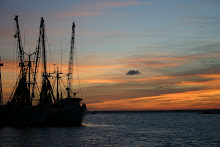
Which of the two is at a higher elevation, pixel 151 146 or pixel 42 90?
pixel 42 90

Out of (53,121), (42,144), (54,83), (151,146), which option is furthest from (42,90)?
(151,146)

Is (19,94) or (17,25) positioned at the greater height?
(17,25)

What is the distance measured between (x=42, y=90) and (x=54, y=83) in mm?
7956

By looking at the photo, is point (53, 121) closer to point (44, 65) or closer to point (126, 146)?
point (44, 65)

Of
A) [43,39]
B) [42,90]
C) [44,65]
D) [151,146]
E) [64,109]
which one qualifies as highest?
[43,39]

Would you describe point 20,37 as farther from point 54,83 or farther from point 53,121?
point 53,121

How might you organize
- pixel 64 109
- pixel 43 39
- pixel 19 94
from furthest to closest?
pixel 43 39, pixel 19 94, pixel 64 109

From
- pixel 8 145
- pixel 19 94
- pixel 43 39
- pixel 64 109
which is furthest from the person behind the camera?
pixel 43 39

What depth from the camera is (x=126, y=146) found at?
84500mm

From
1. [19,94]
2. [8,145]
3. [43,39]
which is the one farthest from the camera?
[43,39]

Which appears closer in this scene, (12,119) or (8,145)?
(8,145)

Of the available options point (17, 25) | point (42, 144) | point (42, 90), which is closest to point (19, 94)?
point (42, 90)

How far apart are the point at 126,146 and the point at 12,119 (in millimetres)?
90434

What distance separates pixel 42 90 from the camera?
604 feet
